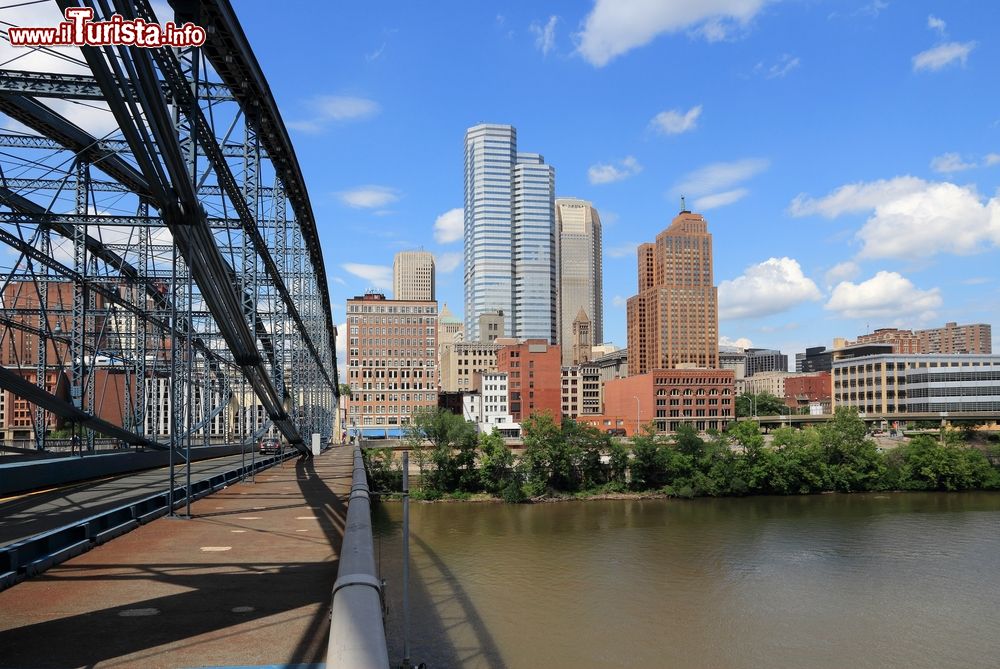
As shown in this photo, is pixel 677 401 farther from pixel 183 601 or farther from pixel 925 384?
pixel 183 601

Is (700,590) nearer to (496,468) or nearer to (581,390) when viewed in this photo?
(496,468)

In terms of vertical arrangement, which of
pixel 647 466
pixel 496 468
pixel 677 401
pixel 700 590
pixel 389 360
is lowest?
Result: pixel 700 590

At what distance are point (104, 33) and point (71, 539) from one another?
9464 millimetres

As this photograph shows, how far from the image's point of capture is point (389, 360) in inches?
6260

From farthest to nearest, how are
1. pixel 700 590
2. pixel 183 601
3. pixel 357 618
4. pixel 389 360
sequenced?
pixel 389 360
pixel 700 590
pixel 183 601
pixel 357 618

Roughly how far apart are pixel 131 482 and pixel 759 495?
64949 millimetres

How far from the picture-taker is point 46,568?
42.0ft

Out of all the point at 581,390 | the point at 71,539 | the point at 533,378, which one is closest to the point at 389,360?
the point at 533,378

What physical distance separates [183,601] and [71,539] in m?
4.88

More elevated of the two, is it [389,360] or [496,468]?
[389,360]

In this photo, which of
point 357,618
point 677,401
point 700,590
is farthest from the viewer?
point 677,401

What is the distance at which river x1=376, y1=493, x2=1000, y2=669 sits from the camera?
29797mm

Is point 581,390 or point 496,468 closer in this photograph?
point 496,468

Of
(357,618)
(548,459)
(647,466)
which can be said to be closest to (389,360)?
(548,459)
